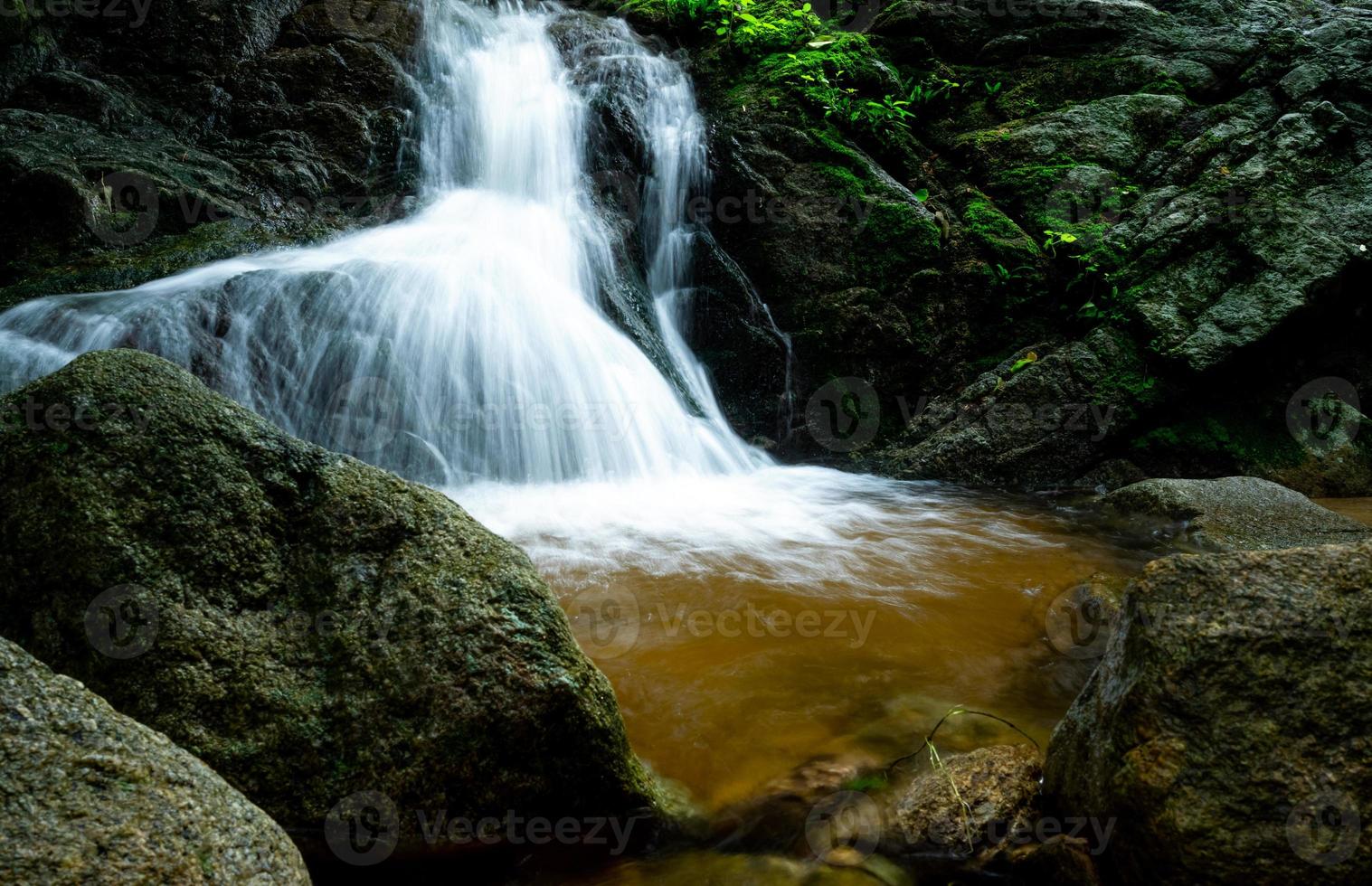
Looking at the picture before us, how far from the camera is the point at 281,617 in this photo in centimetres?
240

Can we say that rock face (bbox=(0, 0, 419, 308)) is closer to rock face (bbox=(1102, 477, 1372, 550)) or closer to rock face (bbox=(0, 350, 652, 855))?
rock face (bbox=(0, 350, 652, 855))

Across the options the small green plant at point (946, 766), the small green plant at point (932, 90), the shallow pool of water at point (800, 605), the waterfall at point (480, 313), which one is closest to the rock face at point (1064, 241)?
the small green plant at point (932, 90)

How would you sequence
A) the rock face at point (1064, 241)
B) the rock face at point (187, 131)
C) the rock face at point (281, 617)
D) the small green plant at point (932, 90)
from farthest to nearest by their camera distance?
the small green plant at point (932, 90) < the rock face at point (1064, 241) < the rock face at point (187, 131) < the rock face at point (281, 617)

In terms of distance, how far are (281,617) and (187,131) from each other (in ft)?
29.1

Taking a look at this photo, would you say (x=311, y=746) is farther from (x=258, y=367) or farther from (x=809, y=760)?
(x=258, y=367)

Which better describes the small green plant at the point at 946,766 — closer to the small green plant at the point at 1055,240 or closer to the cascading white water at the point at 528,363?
the cascading white water at the point at 528,363

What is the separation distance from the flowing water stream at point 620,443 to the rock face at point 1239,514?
24.9 inches

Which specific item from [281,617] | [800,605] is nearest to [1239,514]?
[800,605]

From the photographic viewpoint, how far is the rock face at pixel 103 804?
1.39m

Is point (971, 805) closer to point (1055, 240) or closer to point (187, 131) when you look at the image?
point (1055, 240)

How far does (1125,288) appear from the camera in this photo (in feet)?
25.9

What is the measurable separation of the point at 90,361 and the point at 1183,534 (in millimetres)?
6738

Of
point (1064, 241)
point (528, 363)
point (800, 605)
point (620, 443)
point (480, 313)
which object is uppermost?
point (1064, 241)

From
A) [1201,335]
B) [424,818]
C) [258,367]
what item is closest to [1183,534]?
[1201,335]
